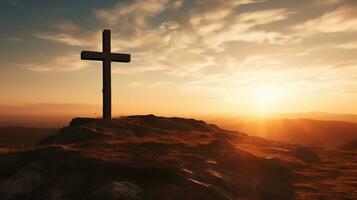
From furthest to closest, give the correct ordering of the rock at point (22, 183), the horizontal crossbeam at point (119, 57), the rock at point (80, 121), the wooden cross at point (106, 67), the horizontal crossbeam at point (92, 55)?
the horizontal crossbeam at point (119, 57), the wooden cross at point (106, 67), the horizontal crossbeam at point (92, 55), the rock at point (80, 121), the rock at point (22, 183)

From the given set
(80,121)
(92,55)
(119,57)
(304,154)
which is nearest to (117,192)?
(304,154)

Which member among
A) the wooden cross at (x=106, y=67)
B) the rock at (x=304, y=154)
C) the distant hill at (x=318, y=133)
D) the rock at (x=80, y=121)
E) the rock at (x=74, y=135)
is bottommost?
the distant hill at (x=318, y=133)

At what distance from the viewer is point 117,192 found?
952 centimetres

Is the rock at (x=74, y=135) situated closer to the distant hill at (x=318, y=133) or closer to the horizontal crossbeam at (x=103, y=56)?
the horizontal crossbeam at (x=103, y=56)

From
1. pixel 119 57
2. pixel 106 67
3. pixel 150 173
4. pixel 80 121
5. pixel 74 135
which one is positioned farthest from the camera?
pixel 119 57

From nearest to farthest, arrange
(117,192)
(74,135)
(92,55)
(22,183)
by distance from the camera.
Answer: (117,192)
(22,183)
(74,135)
(92,55)

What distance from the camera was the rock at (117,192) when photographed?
370 inches

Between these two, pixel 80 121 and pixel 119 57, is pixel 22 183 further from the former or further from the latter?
pixel 119 57

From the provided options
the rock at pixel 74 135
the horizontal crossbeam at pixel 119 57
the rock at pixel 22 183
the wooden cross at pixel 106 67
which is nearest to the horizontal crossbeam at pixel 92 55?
the wooden cross at pixel 106 67

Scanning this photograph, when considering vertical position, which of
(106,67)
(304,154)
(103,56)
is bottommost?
(304,154)

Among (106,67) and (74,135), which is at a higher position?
(106,67)

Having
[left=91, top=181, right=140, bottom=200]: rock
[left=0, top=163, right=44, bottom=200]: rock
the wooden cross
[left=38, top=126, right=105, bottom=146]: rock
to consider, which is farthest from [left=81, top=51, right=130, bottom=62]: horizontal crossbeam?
[left=91, top=181, right=140, bottom=200]: rock

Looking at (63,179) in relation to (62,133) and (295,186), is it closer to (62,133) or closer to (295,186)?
(295,186)

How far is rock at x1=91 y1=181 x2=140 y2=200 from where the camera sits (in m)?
9.41
